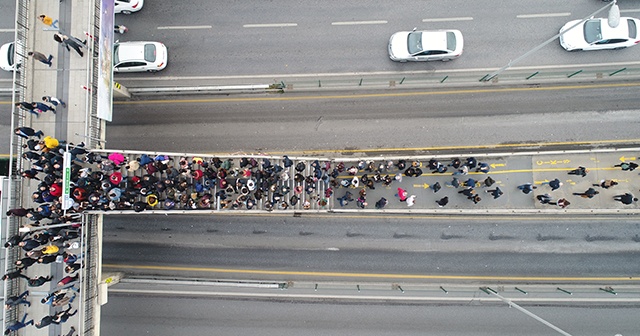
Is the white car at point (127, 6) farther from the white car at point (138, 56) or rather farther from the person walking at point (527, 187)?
the person walking at point (527, 187)

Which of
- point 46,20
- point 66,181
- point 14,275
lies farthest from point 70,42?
point 14,275

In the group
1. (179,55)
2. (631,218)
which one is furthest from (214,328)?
(631,218)

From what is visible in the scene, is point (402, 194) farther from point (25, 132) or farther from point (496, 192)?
point (25, 132)

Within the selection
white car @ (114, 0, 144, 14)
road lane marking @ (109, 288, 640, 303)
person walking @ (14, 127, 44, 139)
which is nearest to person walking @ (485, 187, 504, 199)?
road lane marking @ (109, 288, 640, 303)

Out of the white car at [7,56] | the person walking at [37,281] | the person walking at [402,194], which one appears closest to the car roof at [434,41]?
the person walking at [402,194]

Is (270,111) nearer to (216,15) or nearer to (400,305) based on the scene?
(216,15)

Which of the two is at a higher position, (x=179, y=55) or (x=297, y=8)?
(x=297, y=8)

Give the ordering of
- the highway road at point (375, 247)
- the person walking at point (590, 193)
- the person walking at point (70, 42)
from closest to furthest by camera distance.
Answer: the person walking at point (70, 42) → the person walking at point (590, 193) → the highway road at point (375, 247)
